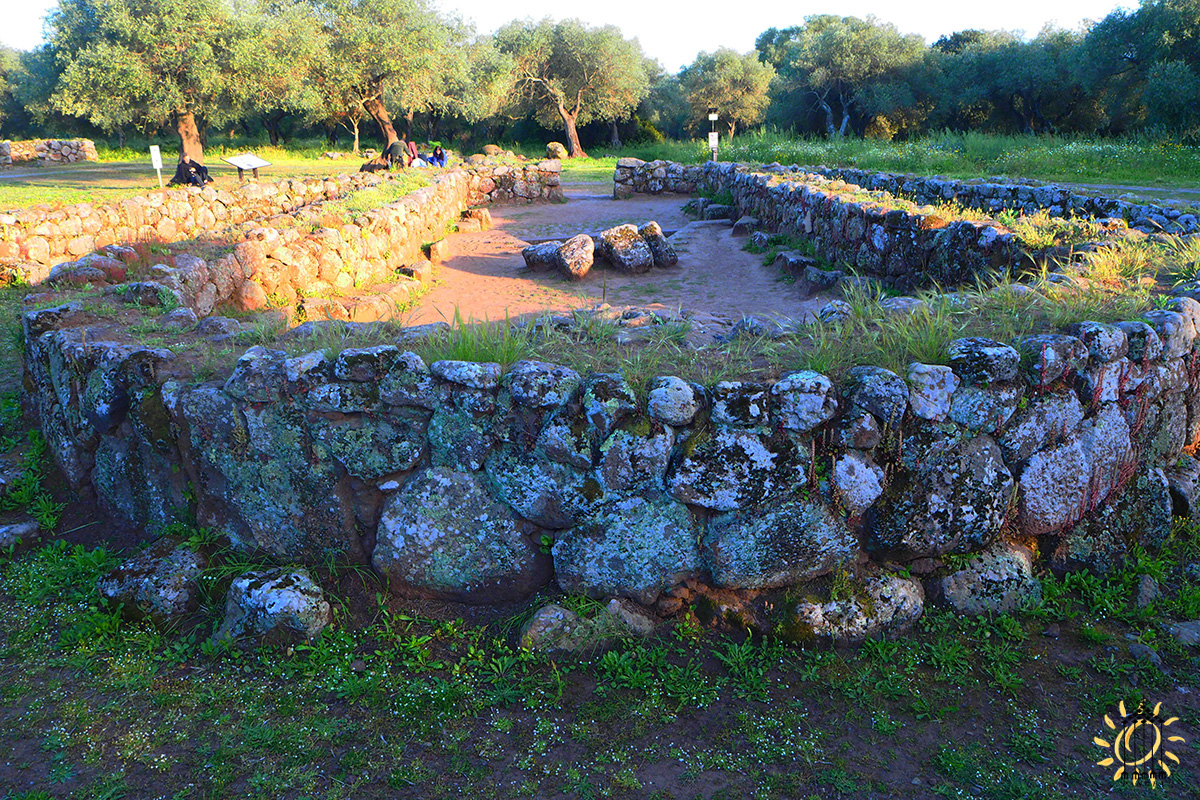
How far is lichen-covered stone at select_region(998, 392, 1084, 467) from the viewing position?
3.47 metres

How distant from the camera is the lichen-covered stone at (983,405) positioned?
11.1ft

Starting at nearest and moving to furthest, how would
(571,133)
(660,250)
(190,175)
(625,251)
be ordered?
(625,251), (660,250), (190,175), (571,133)

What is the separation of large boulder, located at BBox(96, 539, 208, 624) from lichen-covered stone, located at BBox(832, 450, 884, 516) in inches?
123

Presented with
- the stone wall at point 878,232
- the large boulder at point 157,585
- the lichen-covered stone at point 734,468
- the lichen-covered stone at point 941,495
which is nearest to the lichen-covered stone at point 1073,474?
the lichen-covered stone at point 941,495

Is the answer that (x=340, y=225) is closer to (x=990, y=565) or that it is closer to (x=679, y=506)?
(x=679, y=506)

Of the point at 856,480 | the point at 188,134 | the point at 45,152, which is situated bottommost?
the point at 856,480

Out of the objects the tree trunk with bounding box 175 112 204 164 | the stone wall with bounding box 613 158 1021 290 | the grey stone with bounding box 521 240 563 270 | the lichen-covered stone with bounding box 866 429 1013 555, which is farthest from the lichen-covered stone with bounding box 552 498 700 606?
the tree trunk with bounding box 175 112 204 164

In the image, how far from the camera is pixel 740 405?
128 inches

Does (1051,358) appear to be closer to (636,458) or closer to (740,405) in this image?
(740,405)

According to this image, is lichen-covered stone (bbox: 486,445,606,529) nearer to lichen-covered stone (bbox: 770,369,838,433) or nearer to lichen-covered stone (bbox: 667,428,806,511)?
lichen-covered stone (bbox: 667,428,806,511)

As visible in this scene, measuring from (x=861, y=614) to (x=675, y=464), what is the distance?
1.10m

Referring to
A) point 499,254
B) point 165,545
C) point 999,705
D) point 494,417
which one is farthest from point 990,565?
point 499,254

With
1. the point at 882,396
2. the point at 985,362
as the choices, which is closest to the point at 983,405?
the point at 985,362

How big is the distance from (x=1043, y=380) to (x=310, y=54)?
25347 mm
